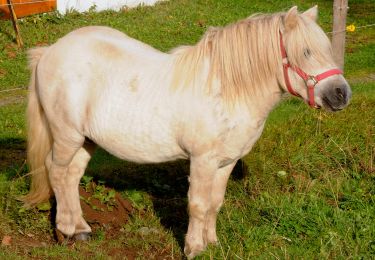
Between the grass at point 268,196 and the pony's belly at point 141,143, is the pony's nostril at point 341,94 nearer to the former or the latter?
the grass at point 268,196

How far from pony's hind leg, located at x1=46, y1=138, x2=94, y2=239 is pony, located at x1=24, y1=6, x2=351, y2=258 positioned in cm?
2

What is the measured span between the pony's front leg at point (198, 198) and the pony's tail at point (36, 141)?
1.42 meters

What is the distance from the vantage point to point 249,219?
4.92 m

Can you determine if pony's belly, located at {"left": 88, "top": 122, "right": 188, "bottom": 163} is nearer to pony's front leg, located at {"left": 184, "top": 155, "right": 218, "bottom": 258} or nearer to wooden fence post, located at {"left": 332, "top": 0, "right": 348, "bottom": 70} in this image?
pony's front leg, located at {"left": 184, "top": 155, "right": 218, "bottom": 258}

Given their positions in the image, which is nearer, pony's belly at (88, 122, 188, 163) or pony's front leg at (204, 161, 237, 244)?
pony's belly at (88, 122, 188, 163)

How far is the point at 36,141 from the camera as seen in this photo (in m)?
5.04

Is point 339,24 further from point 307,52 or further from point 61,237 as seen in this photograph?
point 61,237

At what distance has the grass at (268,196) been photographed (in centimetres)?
434

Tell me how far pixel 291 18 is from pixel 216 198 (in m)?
1.44

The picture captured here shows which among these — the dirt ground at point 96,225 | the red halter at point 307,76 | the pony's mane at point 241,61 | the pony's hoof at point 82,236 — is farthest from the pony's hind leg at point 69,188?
the red halter at point 307,76

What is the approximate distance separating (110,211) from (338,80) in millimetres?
2542

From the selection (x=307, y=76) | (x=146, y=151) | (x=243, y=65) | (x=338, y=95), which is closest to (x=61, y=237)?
(x=146, y=151)

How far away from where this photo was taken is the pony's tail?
494 cm

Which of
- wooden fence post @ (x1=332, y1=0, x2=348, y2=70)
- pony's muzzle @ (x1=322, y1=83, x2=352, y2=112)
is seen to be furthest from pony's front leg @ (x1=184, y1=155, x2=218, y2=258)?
wooden fence post @ (x1=332, y1=0, x2=348, y2=70)
